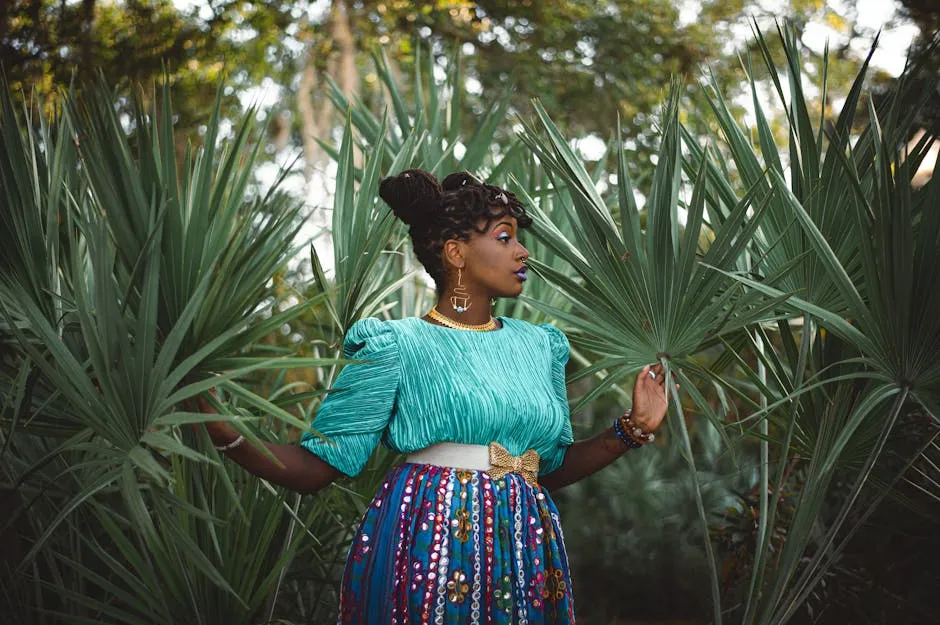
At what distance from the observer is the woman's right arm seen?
1924mm

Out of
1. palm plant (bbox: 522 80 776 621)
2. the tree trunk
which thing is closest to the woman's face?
Result: palm plant (bbox: 522 80 776 621)

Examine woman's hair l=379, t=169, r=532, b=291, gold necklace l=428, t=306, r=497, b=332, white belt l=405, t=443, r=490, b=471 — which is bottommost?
white belt l=405, t=443, r=490, b=471

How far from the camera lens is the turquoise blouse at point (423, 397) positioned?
2045 mm

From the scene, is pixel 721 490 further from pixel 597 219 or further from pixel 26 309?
pixel 26 309

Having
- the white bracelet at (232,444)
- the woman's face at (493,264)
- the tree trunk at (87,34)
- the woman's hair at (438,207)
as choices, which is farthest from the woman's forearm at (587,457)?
the tree trunk at (87,34)

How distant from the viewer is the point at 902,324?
6.69ft

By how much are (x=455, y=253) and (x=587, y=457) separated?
562mm

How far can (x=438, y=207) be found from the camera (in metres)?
2.23

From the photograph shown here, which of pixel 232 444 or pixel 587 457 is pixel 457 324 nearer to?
pixel 587 457

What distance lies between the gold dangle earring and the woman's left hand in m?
0.42

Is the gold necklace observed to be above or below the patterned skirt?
above

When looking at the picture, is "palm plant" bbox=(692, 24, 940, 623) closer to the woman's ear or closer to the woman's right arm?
the woman's ear

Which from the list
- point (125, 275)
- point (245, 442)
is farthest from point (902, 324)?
point (125, 275)

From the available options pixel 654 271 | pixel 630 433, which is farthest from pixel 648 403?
pixel 654 271
